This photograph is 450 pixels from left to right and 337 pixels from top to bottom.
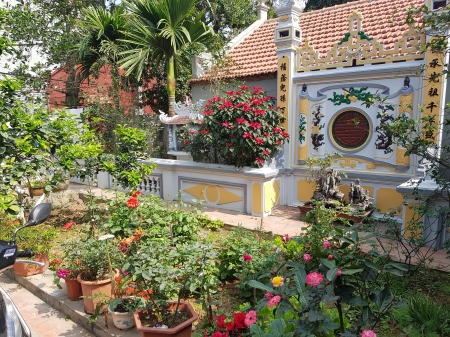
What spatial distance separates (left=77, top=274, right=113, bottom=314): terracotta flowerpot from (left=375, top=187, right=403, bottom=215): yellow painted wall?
199 inches

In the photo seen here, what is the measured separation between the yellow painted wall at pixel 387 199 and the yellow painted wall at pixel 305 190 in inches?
50.0

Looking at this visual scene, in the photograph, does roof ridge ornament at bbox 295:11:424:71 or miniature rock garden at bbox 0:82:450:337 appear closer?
miniature rock garden at bbox 0:82:450:337

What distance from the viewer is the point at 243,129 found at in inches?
253

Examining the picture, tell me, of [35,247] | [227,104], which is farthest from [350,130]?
[35,247]

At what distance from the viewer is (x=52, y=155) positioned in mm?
5500

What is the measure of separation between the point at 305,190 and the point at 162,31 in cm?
476

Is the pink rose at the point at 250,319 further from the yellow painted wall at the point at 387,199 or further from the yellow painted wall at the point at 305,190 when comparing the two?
the yellow painted wall at the point at 305,190

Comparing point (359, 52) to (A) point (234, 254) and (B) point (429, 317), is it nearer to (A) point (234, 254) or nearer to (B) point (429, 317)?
(A) point (234, 254)

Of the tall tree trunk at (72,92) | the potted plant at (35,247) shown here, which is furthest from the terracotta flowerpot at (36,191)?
the tall tree trunk at (72,92)

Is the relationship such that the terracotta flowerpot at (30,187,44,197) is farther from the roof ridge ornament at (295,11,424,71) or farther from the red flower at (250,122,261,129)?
the roof ridge ornament at (295,11,424,71)

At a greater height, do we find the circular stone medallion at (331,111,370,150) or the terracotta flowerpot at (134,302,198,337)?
the circular stone medallion at (331,111,370,150)

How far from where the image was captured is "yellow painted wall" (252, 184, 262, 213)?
6.76 metres

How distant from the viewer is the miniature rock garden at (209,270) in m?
2.01

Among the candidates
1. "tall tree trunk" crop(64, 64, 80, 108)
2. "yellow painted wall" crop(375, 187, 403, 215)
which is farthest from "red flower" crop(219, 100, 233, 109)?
"tall tree trunk" crop(64, 64, 80, 108)
